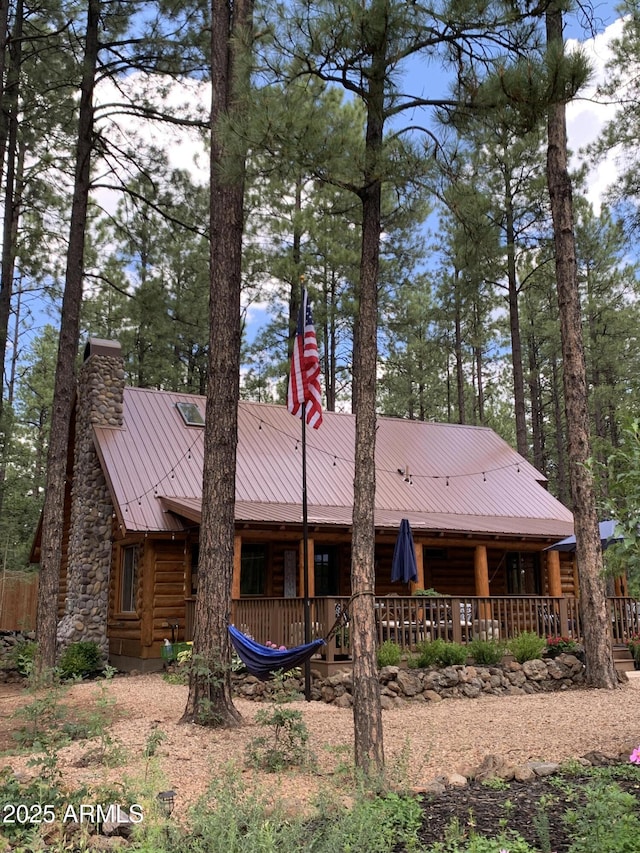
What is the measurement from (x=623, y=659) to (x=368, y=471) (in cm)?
835

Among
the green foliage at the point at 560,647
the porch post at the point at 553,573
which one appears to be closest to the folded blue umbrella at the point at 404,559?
the green foliage at the point at 560,647

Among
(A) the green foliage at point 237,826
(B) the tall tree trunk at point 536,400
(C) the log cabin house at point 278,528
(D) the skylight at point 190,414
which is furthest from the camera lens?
(B) the tall tree trunk at point 536,400

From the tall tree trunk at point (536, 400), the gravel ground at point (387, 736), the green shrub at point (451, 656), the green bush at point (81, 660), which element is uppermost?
the tall tree trunk at point (536, 400)

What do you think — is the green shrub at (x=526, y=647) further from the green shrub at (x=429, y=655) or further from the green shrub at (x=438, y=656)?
the green shrub at (x=429, y=655)

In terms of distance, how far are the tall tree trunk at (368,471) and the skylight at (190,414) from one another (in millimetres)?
10500

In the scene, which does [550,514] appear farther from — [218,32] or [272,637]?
[218,32]

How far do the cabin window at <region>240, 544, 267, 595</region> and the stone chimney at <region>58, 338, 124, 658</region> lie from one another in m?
2.73

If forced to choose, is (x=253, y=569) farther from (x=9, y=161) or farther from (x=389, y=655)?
(x=9, y=161)

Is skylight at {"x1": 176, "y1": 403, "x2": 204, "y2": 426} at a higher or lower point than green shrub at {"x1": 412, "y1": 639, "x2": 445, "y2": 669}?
higher

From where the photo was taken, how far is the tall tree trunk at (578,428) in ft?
35.7

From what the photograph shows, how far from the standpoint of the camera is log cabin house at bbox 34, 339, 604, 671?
12.6 metres

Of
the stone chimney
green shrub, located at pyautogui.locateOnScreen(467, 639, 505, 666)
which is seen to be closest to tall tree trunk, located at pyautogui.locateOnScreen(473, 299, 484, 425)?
the stone chimney

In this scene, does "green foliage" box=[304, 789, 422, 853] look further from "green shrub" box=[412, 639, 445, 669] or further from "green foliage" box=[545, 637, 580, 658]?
"green foliage" box=[545, 637, 580, 658]

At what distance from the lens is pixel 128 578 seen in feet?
49.3
